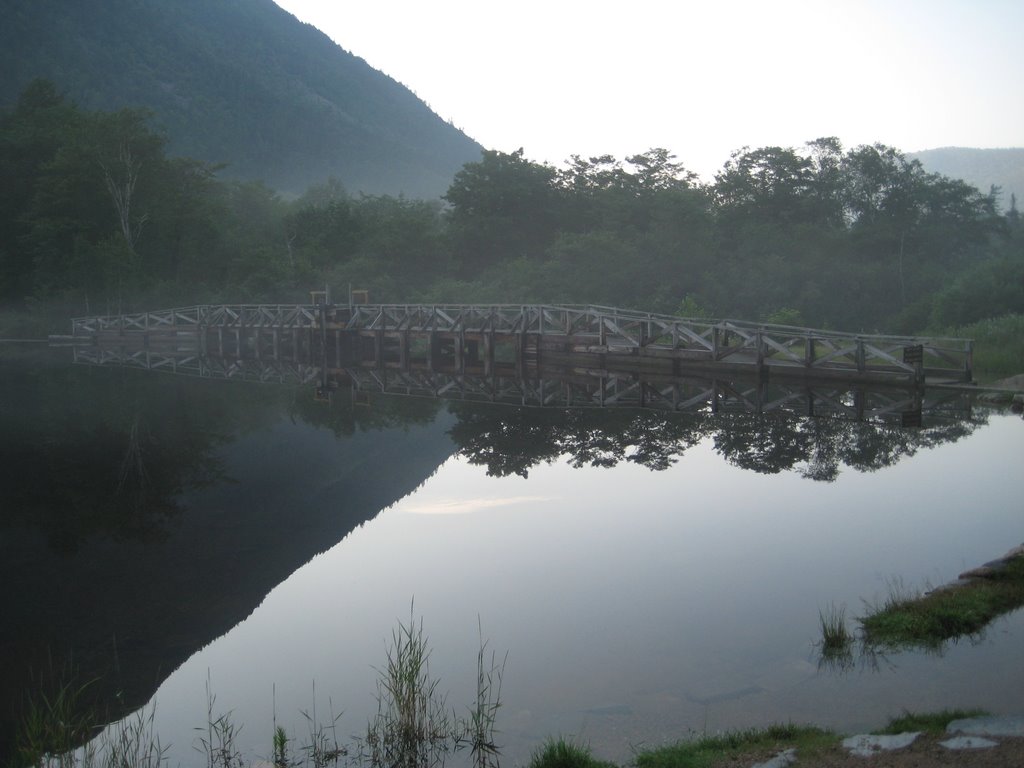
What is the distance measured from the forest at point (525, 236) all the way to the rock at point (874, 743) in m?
34.0

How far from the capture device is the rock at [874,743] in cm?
493

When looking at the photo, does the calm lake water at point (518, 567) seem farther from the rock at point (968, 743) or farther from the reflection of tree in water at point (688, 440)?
the rock at point (968, 743)

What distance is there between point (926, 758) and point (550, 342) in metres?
28.7

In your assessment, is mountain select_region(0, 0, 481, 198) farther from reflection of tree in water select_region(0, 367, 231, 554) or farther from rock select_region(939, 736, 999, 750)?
rock select_region(939, 736, 999, 750)

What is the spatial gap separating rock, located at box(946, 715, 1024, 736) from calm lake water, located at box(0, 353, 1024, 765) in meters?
0.40

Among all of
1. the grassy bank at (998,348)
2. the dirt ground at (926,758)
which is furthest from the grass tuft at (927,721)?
the grassy bank at (998,348)

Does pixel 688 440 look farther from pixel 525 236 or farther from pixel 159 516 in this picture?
pixel 525 236

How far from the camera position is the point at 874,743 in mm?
5023

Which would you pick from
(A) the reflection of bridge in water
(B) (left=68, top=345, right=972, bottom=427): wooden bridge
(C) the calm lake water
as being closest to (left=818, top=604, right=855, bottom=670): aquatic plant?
(C) the calm lake water

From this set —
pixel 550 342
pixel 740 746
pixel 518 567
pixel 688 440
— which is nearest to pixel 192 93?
pixel 550 342

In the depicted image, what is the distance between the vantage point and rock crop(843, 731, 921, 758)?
4926 mm

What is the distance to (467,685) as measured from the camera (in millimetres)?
6707

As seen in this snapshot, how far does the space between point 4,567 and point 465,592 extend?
500cm

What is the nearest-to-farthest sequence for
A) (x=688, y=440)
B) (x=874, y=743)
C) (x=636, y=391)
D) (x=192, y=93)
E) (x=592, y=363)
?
(x=874, y=743), (x=688, y=440), (x=636, y=391), (x=592, y=363), (x=192, y=93)
